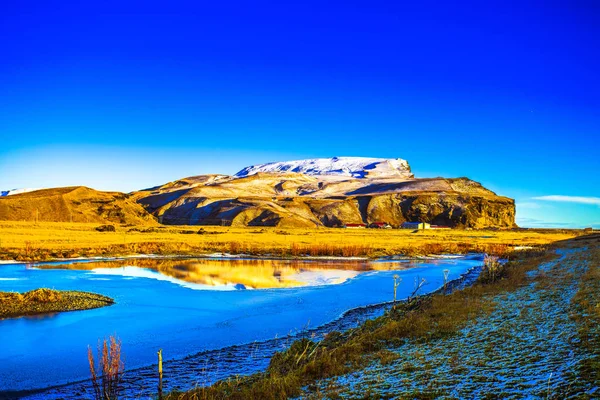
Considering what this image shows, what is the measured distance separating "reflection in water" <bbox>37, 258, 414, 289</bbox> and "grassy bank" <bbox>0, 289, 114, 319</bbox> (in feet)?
21.0

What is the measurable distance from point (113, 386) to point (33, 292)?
11.2 m

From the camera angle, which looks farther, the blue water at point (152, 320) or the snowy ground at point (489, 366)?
the blue water at point (152, 320)

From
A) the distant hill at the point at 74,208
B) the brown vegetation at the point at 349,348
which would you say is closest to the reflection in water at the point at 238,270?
the brown vegetation at the point at 349,348

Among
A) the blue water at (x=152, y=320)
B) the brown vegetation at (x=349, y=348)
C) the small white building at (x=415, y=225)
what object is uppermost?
the small white building at (x=415, y=225)

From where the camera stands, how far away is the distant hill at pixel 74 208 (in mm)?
103500

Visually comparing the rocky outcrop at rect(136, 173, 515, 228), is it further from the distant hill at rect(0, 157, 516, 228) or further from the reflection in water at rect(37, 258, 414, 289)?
the reflection in water at rect(37, 258, 414, 289)

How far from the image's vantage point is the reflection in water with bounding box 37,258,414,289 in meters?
26.6

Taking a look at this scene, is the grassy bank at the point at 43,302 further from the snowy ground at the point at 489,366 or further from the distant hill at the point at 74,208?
the distant hill at the point at 74,208

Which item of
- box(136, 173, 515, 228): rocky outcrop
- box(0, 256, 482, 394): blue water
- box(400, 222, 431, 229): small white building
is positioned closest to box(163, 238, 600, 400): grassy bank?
box(0, 256, 482, 394): blue water

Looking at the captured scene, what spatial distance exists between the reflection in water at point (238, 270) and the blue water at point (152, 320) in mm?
1761

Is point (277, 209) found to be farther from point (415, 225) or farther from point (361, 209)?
point (415, 225)

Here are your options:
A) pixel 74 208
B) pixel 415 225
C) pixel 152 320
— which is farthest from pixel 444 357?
pixel 415 225

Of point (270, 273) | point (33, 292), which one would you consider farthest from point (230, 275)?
point (33, 292)

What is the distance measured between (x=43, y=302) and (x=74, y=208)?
105 metres
